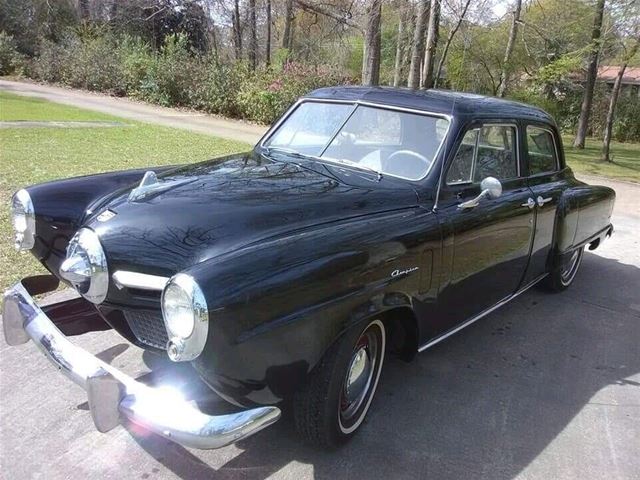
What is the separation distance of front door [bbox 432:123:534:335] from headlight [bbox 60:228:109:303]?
1.86 metres

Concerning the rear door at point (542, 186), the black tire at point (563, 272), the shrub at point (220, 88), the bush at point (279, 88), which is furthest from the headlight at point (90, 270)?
the shrub at point (220, 88)

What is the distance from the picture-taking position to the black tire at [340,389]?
2615 millimetres

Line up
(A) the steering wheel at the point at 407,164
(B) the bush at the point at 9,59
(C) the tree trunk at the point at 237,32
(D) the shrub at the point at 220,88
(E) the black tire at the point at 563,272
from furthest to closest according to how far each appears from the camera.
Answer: (B) the bush at the point at 9,59
(C) the tree trunk at the point at 237,32
(D) the shrub at the point at 220,88
(E) the black tire at the point at 563,272
(A) the steering wheel at the point at 407,164

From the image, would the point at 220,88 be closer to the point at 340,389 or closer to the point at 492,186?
the point at 492,186

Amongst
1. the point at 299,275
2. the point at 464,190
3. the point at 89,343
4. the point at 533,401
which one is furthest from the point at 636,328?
the point at 89,343

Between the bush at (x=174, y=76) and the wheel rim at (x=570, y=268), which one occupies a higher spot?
the bush at (x=174, y=76)

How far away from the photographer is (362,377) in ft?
10.3

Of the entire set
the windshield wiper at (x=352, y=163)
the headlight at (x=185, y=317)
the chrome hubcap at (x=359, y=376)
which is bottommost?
the chrome hubcap at (x=359, y=376)

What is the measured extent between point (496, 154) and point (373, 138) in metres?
0.92

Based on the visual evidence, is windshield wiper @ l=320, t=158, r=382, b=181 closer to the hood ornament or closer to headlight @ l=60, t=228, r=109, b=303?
the hood ornament

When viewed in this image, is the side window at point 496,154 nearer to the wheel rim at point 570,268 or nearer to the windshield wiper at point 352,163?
the windshield wiper at point 352,163

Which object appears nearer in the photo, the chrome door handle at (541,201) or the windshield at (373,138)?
the windshield at (373,138)

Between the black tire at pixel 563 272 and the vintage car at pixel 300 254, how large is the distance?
43cm

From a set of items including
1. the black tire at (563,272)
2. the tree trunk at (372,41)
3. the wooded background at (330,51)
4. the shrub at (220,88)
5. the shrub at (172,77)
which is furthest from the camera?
the shrub at (172,77)
